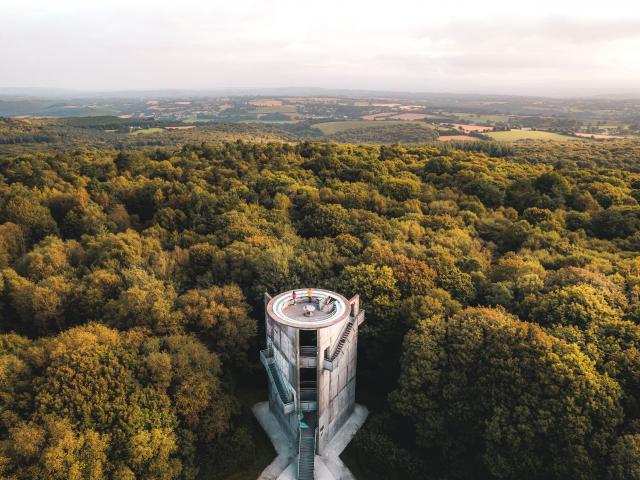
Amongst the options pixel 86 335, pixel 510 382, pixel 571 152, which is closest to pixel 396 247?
pixel 510 382

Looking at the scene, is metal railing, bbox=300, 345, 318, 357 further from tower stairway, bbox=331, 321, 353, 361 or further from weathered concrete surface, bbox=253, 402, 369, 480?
weathered concrete surface, bbox=253, 402, 369, 480

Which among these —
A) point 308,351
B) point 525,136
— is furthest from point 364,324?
point 525,136

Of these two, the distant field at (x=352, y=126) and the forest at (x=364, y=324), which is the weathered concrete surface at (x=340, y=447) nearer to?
the forest at (x=364, y=324)

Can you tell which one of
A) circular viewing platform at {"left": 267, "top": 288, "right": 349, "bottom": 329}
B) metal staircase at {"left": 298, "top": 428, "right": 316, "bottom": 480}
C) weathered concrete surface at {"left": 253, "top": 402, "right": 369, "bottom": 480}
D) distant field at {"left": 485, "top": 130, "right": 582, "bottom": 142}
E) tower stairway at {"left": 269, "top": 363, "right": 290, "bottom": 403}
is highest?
distant field at {"left": 485, "top": 130, "right": 582, "bottom": 142}

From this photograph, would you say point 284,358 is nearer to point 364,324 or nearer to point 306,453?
point 306,453

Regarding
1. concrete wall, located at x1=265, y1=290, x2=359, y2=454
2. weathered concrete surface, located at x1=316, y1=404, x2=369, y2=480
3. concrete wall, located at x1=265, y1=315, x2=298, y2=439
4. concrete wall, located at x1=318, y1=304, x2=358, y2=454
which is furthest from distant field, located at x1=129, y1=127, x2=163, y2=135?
weathered concrete surface, located at x1=316, y1=404, x2=369, y2=480

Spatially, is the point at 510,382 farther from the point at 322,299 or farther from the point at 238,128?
the point at 238,128
